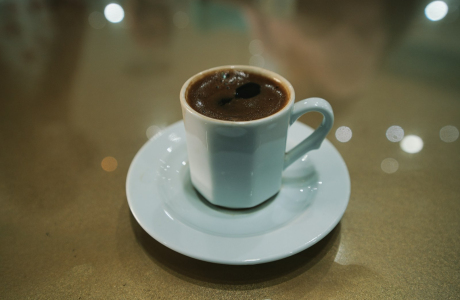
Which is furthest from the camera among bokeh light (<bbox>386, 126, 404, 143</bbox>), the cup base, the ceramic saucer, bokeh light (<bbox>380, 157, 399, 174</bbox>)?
bokeh light (<bbox>386, 126, 404, 143</bbox>)

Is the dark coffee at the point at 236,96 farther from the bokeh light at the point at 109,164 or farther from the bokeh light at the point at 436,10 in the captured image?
the bokeh light at the point at 436,10

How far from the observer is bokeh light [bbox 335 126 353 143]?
3.04 feet

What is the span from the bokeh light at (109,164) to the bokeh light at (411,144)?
2.51 feet

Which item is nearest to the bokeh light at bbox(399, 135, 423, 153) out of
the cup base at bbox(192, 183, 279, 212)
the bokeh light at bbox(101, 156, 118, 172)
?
the cup base at bbox(192, 183, 279, 212)

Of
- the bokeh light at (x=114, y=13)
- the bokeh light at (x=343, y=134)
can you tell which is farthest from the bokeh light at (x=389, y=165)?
the bokeh light at (x=114, y=13)

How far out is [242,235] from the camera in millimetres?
583

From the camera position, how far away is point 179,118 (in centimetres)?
103

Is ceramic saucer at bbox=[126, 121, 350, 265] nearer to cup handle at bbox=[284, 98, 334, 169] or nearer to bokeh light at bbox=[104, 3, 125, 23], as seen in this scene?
cup handle at bbox=[284, 98, 334, 169]

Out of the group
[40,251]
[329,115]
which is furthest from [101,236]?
[329,115]

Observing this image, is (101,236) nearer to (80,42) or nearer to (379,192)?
(379,192)

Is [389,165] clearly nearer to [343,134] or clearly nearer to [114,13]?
[343,134]

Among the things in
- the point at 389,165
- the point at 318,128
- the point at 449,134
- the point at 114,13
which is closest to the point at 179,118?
the point at 318,128

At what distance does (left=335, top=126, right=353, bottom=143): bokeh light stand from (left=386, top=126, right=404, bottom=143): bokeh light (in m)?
0.11

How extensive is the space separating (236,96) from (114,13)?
1254mm
